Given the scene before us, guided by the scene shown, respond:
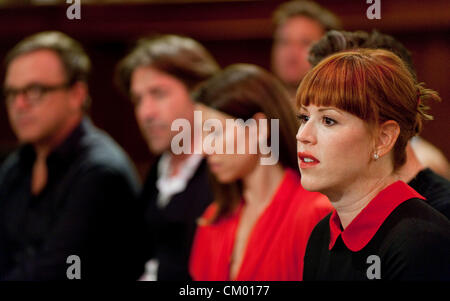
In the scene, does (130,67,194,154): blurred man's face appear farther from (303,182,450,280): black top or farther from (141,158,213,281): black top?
(303,182,450,280): black top

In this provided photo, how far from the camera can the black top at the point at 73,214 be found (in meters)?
2.09

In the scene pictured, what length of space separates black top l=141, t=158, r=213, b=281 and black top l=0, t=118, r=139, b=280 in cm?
16

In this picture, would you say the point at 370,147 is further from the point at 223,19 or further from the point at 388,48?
the point at 223,19

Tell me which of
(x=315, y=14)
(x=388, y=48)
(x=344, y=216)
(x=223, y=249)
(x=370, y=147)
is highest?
(x=315, y=14)

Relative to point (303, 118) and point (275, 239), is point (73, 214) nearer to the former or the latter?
point (275, 239)

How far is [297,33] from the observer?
9.17 feet

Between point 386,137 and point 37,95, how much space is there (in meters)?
1.63

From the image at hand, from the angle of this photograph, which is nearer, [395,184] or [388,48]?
[395,184]

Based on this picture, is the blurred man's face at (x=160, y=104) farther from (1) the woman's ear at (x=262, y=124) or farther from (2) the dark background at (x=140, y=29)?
(2) the dark background at (x=140, y=29)

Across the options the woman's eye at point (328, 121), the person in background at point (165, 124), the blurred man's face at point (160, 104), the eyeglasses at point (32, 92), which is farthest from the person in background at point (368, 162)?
the eyeglasses at point (32, 92)

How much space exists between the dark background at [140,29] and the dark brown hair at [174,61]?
2.80 feet
